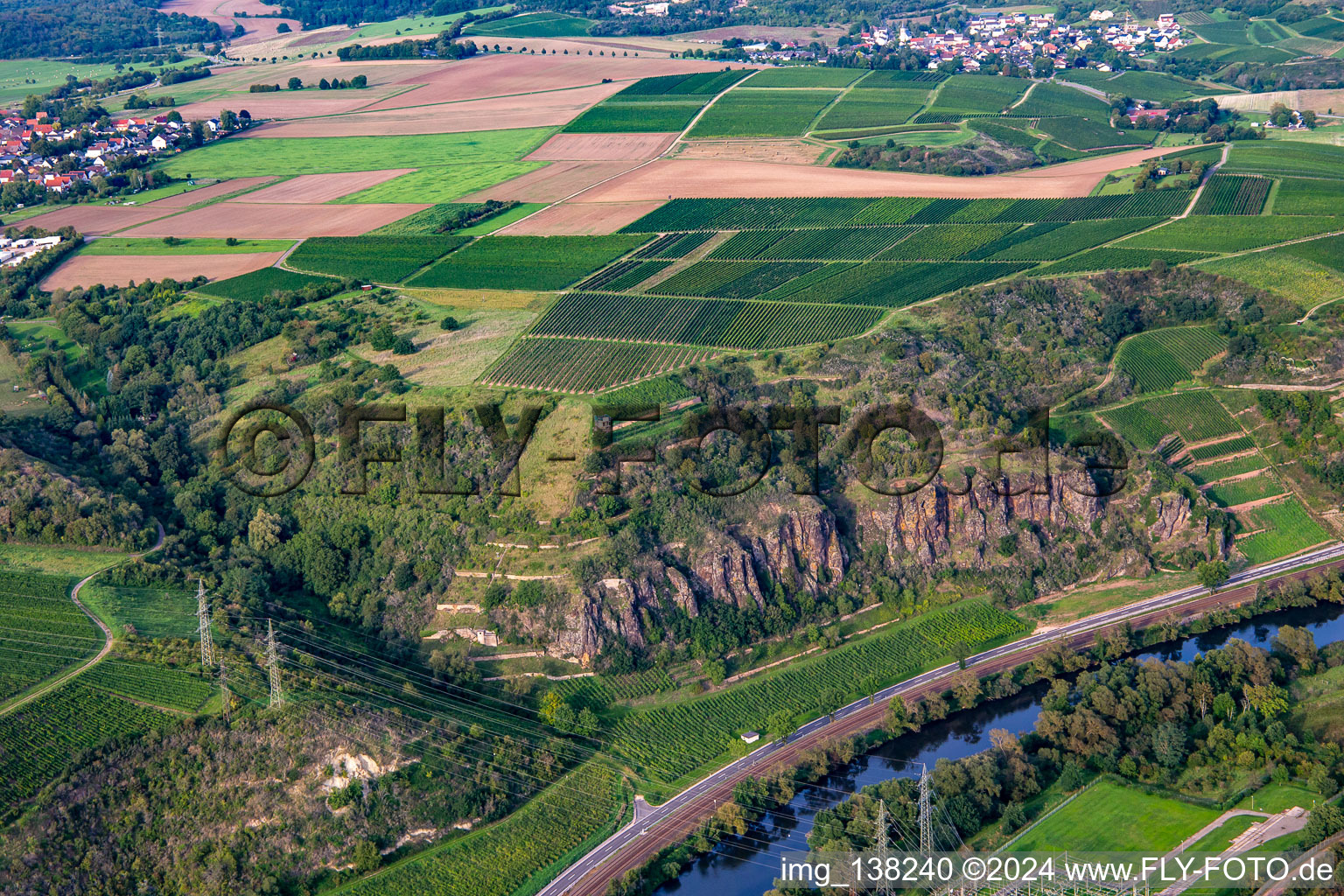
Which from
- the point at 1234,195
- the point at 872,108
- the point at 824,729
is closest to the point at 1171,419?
the point at 824,729

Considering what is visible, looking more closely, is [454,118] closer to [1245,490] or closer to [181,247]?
[181,247]

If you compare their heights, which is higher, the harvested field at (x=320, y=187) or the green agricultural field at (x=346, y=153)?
the green agricultural field at (x=346, y=153)

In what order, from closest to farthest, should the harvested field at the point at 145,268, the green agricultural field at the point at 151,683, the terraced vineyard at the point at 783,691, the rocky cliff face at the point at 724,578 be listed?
the green agricultural field at the point at 151,683
the terraced vineyard at the point at 783,691
the rocky cliff face at the point at 724,578
the harvested field at the point at 145,268

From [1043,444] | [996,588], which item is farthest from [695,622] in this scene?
[1043,444]

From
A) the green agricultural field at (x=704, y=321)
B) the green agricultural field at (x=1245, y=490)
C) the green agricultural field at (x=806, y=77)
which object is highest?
the green agricultural field at (x=806, y=77)

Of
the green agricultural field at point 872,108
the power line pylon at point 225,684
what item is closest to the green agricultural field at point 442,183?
the green agricultural field at point 872,108

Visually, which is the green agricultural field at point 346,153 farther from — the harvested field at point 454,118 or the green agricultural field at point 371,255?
the green agricultural field at point 371,255

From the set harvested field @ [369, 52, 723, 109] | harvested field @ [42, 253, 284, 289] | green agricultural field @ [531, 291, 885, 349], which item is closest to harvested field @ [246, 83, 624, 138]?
harvested field @ [369, 52, 723, 109]
